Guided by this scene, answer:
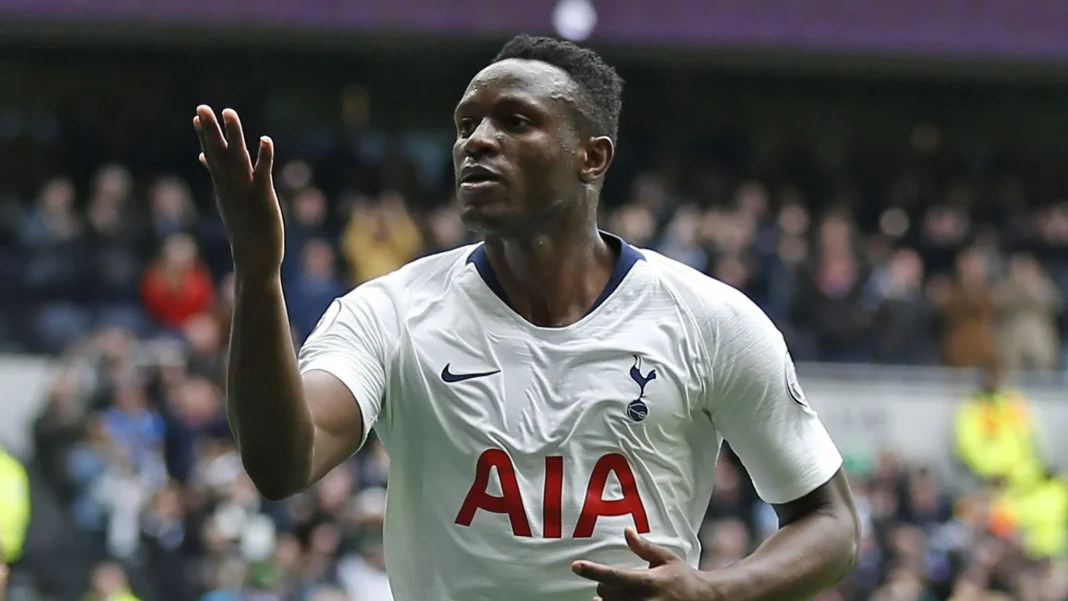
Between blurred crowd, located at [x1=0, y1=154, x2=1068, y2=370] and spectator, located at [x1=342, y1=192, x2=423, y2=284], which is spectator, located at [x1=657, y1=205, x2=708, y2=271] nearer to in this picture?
blurred crowd, located at [x1=0, y1=154, x2=1068, y2=370]

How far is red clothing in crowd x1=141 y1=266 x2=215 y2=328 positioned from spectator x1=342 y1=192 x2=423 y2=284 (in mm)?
1300

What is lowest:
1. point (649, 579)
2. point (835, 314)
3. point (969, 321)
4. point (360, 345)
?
point (969, 321)

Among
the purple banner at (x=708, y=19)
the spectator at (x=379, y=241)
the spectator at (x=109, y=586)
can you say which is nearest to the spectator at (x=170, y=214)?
the spectator at (x=379, y=241)

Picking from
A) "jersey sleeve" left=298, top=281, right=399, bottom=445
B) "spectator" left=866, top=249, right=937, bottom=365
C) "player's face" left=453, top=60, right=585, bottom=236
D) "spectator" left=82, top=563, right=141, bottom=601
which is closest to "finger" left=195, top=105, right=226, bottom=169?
"jersey sleeve" left=298, top=281, right=399, bottom=445

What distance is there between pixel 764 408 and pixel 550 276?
2.04 feet

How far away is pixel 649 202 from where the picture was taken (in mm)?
16266

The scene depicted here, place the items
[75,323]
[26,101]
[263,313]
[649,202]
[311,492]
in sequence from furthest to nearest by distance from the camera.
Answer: [26,101] → [649,202] → [75,323] → [311,492] → [263,313]

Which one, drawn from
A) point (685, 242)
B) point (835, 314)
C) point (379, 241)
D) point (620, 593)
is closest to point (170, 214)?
point (379, 241)

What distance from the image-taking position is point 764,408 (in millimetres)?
4414

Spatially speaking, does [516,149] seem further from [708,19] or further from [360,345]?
[708,19]


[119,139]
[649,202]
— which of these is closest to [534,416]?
[649,202]

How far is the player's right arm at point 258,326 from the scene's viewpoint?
359 cm

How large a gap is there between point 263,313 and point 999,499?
11.5 metres

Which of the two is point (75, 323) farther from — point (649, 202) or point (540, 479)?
point (540, 479)
